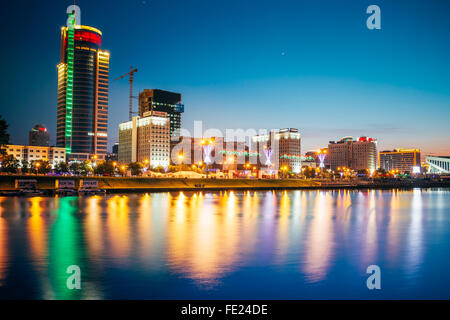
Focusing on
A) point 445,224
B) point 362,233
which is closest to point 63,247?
point 362,233

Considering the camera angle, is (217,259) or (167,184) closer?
(217,259)

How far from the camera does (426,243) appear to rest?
2416 centimetres

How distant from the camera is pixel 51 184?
77.8 m

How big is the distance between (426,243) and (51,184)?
244ft

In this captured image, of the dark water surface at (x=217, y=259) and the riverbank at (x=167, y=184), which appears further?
the riverbank at (x=167, y=184)

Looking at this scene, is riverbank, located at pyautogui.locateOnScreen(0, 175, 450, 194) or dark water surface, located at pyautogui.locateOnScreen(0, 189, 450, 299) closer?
dark water surface, located at pyautogui.locateOnScreen(0, 189, 450, 299)

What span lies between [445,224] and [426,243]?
13166mm

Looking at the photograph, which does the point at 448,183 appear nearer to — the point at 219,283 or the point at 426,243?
the point at 426,243

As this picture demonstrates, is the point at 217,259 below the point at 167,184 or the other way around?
below

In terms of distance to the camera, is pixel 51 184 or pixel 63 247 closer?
pixel 63 247

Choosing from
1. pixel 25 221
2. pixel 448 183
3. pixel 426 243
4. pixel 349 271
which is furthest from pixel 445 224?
pixel 448 183
